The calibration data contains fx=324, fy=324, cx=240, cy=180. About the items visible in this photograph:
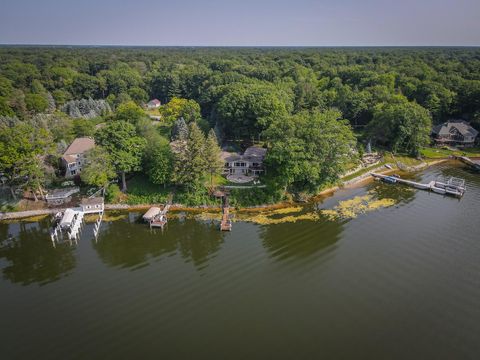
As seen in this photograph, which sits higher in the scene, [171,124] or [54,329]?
[171,124]

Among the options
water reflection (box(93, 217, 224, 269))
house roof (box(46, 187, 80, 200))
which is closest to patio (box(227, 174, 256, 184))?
water reflection (box(93, 217, 224, 269))

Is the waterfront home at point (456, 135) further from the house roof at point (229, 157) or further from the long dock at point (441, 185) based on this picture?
the house roof at point (229, 157)

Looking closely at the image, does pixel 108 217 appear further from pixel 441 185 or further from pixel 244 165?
pixel 441 185

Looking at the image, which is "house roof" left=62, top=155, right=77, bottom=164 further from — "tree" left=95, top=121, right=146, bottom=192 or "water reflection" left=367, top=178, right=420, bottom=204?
"water reflection" left=367, top=178, right=420, bottom=204

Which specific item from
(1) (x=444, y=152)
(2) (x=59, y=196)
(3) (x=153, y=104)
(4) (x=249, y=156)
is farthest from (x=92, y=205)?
(3) (x=153, y=104)

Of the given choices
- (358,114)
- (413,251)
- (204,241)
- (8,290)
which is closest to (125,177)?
(204,241)

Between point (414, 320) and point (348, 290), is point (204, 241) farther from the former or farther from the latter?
point (414, 320)
